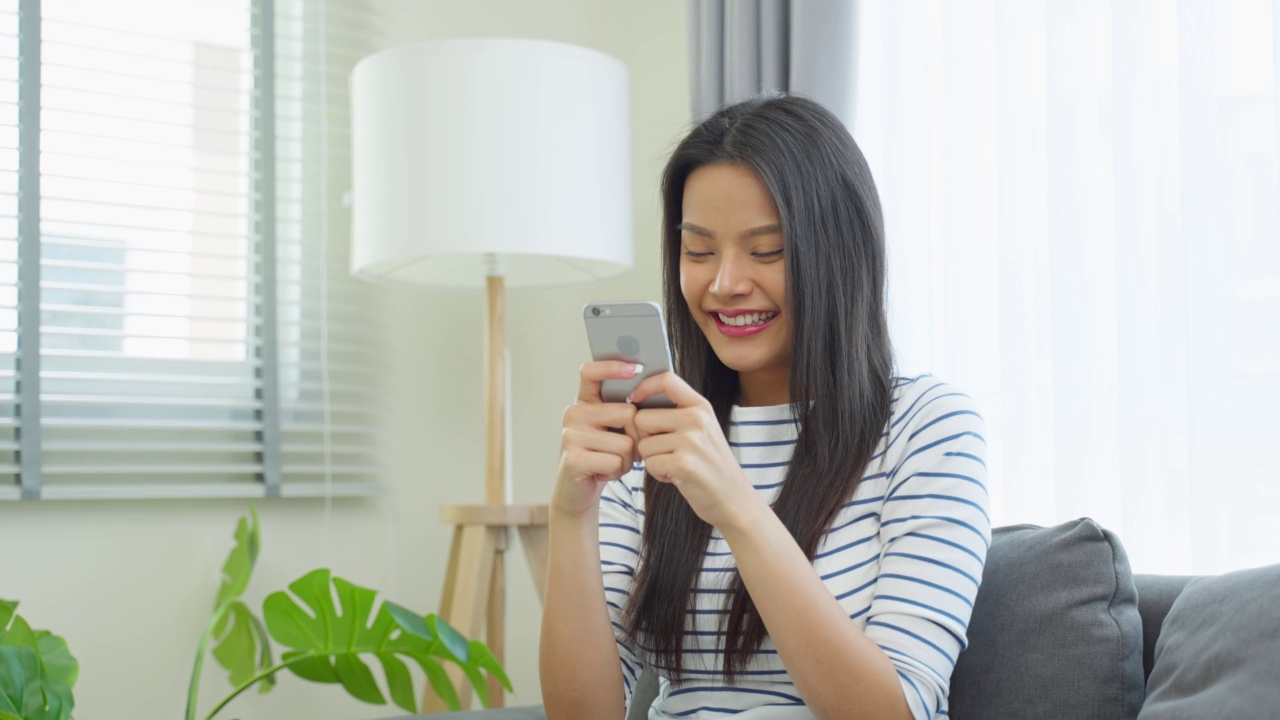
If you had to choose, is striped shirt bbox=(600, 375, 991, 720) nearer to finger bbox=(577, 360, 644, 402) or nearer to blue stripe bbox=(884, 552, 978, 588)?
blue stripe bbox=(884, 552, 978, 588)

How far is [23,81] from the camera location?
7.21ft

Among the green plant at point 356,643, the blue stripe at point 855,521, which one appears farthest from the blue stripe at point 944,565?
the green plant at point 356,643

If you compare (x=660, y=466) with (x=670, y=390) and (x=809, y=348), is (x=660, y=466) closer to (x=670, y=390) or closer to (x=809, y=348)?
(x=670, y=390)

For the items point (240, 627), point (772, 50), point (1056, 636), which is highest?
point (772, 50)

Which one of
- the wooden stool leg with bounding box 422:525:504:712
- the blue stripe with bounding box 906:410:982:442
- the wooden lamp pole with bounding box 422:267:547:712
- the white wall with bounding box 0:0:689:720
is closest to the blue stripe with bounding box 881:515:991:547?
the blue stripe with bounding box 906:410:982:442

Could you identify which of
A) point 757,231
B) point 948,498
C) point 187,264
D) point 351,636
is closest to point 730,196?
point 757,231

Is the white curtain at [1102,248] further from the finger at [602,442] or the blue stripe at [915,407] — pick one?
the finger at [602,442]

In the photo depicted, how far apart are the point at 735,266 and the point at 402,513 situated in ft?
4.96

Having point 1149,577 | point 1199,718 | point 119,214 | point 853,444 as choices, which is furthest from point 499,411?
point 1199,718

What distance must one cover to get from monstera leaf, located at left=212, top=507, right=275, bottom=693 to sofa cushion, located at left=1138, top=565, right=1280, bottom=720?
162cm

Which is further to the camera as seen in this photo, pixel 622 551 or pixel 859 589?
pixel 622 551

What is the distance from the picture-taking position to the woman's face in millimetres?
1345

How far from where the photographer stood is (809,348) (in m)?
1.36

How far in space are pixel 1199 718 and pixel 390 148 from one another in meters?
1.55
